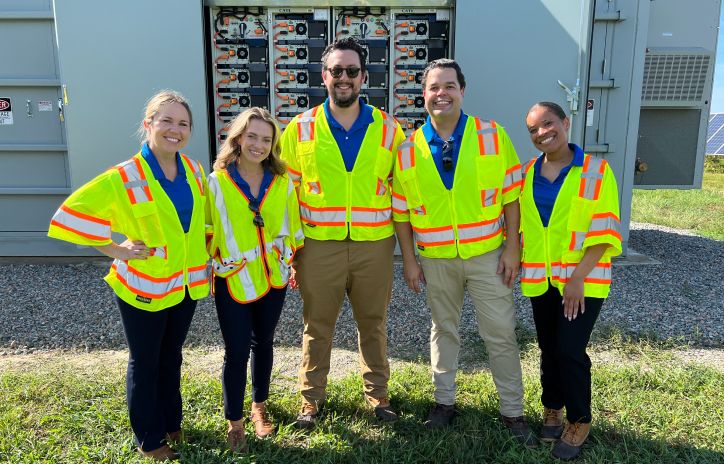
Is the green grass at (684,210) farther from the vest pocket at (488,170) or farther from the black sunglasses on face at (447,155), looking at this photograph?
the black sunglasses on face at (447,155)

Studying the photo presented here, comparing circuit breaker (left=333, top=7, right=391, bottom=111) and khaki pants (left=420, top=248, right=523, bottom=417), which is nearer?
khaki pants (left=420, top=248, right=523, bottom=417)

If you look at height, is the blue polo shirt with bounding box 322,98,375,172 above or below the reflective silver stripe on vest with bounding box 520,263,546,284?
above

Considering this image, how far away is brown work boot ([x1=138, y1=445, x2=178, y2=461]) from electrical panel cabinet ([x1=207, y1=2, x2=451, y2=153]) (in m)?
3.89

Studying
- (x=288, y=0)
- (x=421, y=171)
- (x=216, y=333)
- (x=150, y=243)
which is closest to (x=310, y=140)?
(x=421, y=171)

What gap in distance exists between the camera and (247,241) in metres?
2.46

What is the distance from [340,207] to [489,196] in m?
0.73

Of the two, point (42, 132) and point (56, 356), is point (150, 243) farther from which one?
point (42, 132)

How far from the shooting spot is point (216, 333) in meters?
4.09

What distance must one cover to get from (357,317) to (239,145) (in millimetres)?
1108

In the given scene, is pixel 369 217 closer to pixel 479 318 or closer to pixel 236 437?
pixel 479 318

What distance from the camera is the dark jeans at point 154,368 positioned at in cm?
228

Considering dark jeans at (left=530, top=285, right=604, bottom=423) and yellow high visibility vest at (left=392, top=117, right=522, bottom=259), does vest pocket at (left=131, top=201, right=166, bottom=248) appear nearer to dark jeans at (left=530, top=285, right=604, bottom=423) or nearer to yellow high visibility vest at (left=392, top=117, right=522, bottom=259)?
yellow high visibility vest at (left=392, top=117, right=522, bottom=259)

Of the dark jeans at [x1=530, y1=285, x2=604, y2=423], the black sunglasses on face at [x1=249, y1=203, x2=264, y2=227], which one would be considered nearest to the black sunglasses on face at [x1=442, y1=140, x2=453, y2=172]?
the dark jeans at [x1=530, y1=285, x2=604, y2=423]

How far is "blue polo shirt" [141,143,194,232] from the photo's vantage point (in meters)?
2.26
